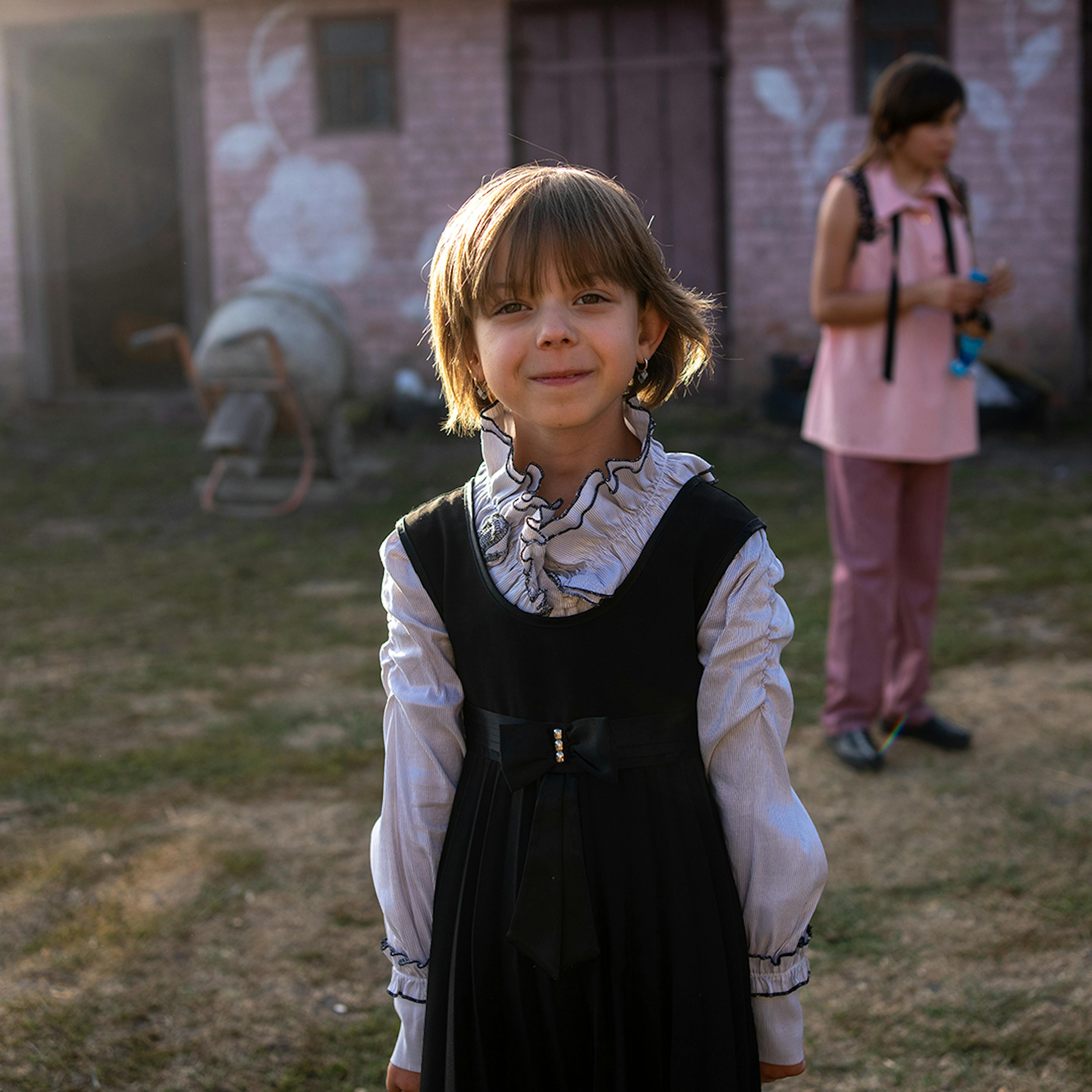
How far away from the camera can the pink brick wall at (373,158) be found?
916 centimetres

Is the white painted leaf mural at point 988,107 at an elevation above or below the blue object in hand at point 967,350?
above

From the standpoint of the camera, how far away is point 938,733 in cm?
352

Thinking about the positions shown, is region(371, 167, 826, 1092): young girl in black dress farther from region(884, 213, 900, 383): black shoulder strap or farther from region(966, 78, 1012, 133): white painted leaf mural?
region(966, 78, 1012, 133): white painted leaf mural

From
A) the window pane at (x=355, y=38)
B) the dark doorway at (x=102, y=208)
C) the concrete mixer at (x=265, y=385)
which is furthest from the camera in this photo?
the dark doorway at (x=102, y=208)

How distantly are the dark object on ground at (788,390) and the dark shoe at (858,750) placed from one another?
5285 mm

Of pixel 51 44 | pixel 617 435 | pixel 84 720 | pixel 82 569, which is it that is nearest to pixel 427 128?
pixel 51 44

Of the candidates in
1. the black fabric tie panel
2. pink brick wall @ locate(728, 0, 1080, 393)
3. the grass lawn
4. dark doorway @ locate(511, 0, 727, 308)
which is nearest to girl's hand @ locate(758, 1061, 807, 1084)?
the black fabric tie panel

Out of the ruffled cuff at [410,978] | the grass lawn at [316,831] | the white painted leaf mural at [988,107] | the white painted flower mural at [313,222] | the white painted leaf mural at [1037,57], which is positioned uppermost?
the white painted leaf mural at [1037,57]

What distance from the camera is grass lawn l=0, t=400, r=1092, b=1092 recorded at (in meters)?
2.30

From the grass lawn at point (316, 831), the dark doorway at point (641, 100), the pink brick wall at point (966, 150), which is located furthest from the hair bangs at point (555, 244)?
the dark doorway at point (641, 100)

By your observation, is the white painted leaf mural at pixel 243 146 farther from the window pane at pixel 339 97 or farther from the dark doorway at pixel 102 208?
the window pane at pixel 339 97

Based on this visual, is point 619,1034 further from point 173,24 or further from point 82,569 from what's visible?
point 173,24

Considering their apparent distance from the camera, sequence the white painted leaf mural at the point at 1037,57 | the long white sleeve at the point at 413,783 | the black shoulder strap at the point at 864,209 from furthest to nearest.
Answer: the white painted leaf mural at the point at 1037,57 → the black shoulder strap at the point at 864,209 → the long white sleeve at the point at 413,783

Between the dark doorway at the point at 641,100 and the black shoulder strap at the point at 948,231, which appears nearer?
the black shoulder strap at the point at 948,231
